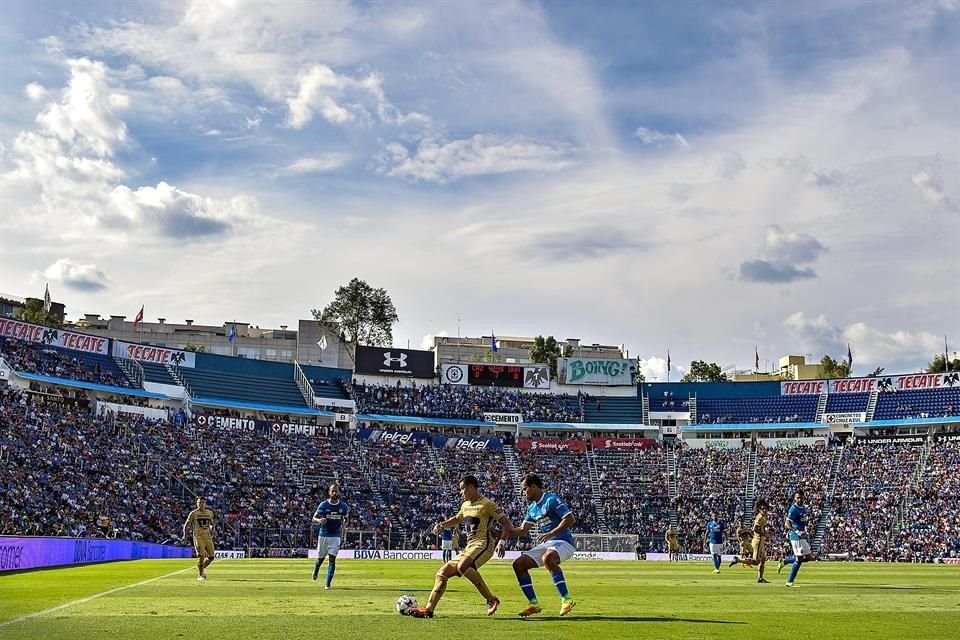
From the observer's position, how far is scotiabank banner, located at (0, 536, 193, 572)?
3491cm

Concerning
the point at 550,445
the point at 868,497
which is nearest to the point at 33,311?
the point at 550,445

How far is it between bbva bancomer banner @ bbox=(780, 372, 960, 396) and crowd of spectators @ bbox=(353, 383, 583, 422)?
21.6 metres

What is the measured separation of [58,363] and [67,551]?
119 feet

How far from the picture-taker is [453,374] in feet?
337

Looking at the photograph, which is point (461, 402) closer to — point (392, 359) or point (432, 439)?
point (392, 359)

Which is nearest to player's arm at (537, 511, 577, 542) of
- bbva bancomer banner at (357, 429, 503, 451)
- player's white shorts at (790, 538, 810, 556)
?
player's white shorts at (790, 538, 810, 556)

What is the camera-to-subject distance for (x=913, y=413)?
90.3 m

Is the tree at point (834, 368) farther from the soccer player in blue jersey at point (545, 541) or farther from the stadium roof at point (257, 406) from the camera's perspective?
the soccer player in blue jersey at point (545, 541)

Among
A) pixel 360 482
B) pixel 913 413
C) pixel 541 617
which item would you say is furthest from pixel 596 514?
pixel 541 617

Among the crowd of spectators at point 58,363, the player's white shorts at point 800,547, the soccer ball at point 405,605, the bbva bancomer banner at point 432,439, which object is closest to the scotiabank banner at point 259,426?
the bbva bancomer banner at point 432,439

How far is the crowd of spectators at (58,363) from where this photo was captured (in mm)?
71812

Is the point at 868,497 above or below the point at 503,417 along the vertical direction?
below

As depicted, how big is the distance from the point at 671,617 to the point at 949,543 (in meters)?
59.9

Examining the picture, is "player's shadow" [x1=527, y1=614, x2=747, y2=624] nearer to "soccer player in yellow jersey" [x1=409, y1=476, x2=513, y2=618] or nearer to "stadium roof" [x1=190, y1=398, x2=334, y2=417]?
"soccer player in yellow jersey" [x1=409, y1=476, x2=513, y2=618]
